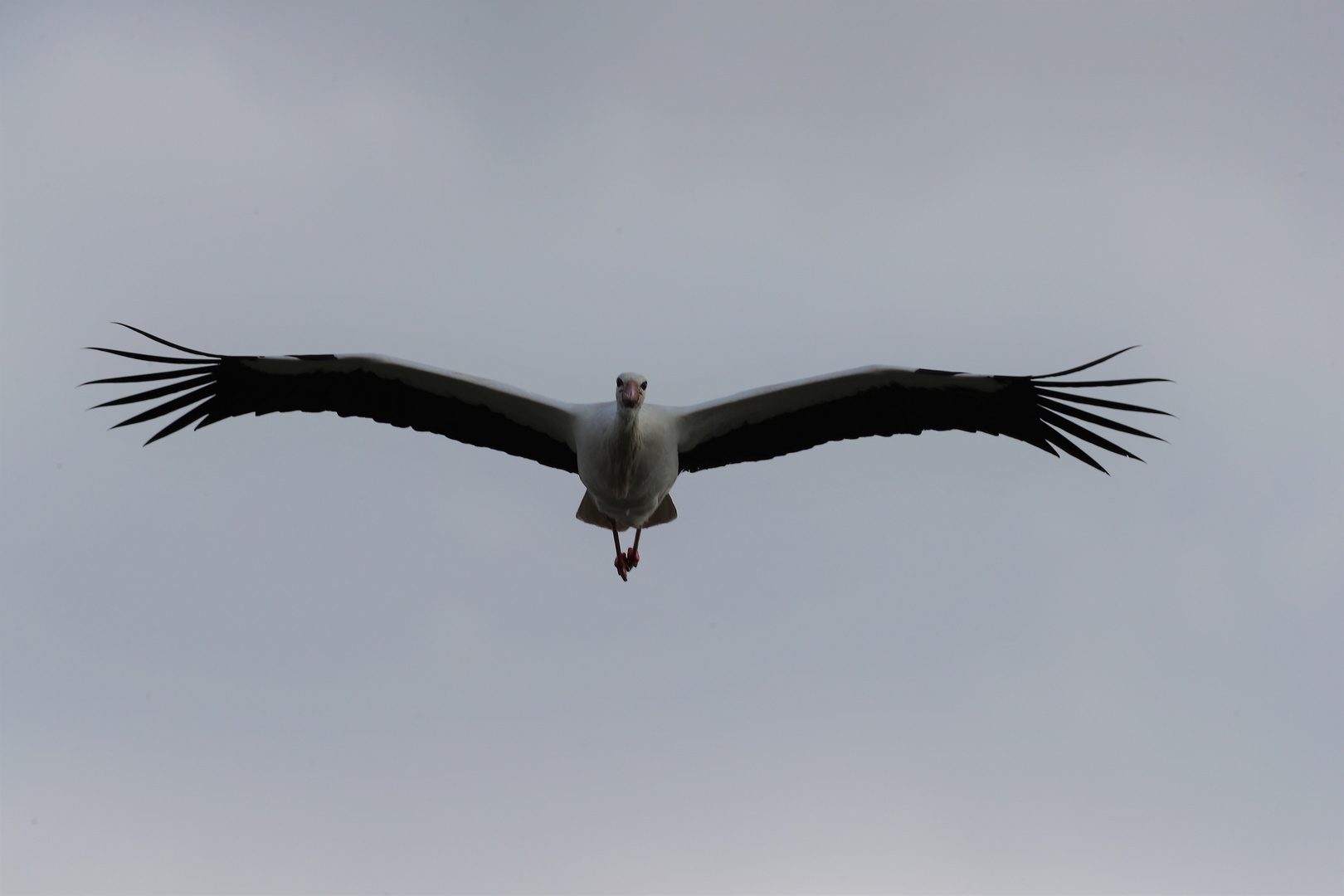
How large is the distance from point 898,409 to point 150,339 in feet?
17.6

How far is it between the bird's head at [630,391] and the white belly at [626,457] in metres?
0.15

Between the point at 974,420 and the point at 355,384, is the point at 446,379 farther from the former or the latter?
the point at 974,420

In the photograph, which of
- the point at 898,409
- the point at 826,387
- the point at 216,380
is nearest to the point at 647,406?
the point at 826,387

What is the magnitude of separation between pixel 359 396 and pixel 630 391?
7.21ft

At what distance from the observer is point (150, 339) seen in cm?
747

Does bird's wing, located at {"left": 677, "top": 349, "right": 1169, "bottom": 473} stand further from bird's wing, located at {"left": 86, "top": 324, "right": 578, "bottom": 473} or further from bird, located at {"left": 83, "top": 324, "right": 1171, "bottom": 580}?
bird's wing, located at {"left": 86, "top": 324, "right": 578, "bottom": 473}

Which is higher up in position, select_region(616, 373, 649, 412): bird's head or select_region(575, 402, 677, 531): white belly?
select_region(616, 373, 649, 412): bird's head

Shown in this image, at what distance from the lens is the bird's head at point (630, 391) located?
293 inches

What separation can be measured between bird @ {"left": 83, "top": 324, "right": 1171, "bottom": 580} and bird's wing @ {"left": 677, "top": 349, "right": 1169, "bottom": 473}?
10 millimetres

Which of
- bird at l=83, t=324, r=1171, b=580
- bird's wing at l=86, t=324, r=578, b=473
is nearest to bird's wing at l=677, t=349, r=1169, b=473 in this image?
bird at l=83, t=324, r=1171, b=580

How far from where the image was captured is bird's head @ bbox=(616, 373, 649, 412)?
7.45m

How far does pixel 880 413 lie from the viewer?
27.2ft

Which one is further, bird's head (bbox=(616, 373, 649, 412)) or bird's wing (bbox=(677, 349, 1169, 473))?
bird's wing (bbox=(677, 349, 1169, 473))

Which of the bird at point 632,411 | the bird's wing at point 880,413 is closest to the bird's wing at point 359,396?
the bird at point 632,411
